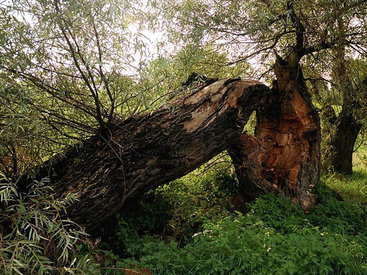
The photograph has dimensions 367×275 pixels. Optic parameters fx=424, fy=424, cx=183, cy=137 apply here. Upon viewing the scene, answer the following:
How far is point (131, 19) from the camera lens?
13.1 feet

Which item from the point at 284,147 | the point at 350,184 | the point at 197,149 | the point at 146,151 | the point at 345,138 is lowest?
the point at 350,184

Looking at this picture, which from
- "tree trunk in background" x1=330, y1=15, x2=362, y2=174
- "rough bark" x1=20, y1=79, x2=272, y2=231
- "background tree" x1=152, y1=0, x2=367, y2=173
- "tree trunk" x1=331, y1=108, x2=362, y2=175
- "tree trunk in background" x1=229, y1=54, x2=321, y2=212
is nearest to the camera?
"rough bark" x1=20, y1=79, x2=272, y2=231

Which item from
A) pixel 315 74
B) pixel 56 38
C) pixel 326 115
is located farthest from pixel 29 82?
pixel 326 115

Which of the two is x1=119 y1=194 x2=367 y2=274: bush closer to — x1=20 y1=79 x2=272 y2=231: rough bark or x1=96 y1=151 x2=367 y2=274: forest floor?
x1=96 y1=151 x2=367 y2=274: forest floor

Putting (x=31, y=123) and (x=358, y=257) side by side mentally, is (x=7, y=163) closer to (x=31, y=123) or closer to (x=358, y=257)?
(x=31, y=123)

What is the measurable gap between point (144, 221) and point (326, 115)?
4.65 m

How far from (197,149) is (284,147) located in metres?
1.61

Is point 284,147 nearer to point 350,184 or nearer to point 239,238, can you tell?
point 239,238

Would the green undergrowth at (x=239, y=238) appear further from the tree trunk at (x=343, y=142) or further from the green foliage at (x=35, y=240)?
the tree trunk at (x=343, y=142)

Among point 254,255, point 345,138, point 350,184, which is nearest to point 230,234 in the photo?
point 254,255

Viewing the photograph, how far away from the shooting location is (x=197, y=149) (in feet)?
15.8

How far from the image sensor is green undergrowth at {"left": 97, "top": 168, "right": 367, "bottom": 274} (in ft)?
11.7

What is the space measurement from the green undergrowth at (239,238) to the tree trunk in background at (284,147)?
279mm

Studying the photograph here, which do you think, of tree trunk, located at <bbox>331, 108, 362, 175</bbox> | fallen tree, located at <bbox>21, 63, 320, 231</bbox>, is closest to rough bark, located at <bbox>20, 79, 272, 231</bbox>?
fallen tree, located at <bbox>21, 63, 320, 231</bbox>
